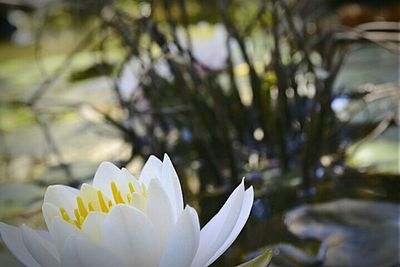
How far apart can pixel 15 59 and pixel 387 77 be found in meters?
2.17

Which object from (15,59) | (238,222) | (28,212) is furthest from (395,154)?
(15,59)

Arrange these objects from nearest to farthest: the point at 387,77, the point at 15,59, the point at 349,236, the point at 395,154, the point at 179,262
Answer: the point at 179,262 → the point at 349,236 → the point at 395,154 → the point at 387,77 → the point at 15,59

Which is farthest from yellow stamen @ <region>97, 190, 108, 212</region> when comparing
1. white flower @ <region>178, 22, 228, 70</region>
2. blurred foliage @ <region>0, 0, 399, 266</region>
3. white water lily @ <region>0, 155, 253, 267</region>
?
white flower @ <region>178, 22, 228, 70</region>

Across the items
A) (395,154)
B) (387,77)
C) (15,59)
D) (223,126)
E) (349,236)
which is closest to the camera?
(349,236)

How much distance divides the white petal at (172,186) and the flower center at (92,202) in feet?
0.06

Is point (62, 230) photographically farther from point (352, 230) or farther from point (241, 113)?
point (241, 113)

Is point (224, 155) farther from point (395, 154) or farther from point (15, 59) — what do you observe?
point (15, 59)

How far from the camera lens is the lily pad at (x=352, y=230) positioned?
65 centimetres

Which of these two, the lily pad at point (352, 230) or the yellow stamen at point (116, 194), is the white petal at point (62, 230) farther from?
the lily pad at point (352, 230)

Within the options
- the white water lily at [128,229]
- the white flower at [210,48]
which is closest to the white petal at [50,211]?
the white water lily at [128,229]

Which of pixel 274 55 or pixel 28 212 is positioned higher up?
pixel 274 55

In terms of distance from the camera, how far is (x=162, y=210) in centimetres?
33

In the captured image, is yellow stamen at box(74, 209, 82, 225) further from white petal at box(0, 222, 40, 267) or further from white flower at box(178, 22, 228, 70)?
white flower at box(178, 22, 228, 70)

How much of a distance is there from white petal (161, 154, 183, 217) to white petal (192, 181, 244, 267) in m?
0.02
